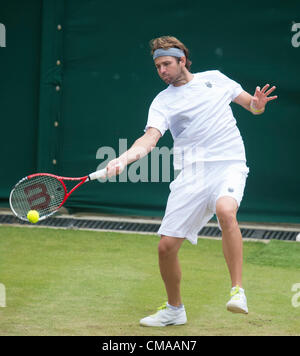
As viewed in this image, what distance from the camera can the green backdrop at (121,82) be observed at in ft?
25.4

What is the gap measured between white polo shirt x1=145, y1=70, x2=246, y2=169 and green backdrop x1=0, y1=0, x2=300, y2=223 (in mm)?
3044

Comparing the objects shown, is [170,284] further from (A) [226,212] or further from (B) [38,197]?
(B) [38,197]

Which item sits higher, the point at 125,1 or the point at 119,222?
the point at 125,1

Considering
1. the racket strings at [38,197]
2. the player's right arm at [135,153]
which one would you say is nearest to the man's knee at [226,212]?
the player's right arm at [135,153]

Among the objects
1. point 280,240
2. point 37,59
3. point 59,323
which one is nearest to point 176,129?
point 59,323

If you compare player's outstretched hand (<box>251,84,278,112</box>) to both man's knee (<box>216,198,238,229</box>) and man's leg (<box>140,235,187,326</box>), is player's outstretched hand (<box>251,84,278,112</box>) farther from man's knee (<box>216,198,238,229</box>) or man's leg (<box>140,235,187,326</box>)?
man's leg (<box>140,235,187,326</box>)

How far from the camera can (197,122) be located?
471 centimetres

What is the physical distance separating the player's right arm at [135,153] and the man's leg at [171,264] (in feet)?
1.83

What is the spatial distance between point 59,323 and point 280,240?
3.15 metres

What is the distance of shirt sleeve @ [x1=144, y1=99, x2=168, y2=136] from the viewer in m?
4.64

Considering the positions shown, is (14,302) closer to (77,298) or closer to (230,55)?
(77,298)

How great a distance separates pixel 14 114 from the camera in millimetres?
8469

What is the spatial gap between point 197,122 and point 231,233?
711 millimetres

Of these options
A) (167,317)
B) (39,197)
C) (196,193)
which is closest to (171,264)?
(167,317)
